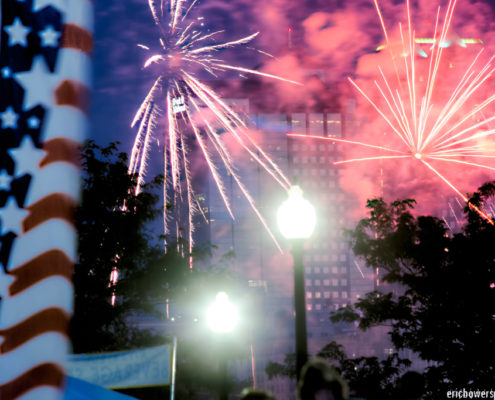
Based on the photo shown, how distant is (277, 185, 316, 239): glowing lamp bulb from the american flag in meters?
2.93

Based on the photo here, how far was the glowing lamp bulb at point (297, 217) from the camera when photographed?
627 cm

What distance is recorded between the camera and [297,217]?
631cm

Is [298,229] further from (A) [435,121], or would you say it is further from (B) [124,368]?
(A) [435,121]

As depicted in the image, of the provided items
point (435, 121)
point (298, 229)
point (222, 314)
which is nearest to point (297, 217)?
point (298, 229)

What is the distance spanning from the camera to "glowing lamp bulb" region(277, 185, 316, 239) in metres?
6.27

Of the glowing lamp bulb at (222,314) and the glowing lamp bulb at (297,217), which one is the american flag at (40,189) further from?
the glowing lamp bulb at (222,314)

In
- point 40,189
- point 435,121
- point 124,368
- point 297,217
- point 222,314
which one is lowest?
point 124,368

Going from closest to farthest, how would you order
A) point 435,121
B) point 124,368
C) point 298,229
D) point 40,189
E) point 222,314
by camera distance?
1. point 40,189
2. point 298,229
3. point 124,368
4. point 222,314
5. point 435,121

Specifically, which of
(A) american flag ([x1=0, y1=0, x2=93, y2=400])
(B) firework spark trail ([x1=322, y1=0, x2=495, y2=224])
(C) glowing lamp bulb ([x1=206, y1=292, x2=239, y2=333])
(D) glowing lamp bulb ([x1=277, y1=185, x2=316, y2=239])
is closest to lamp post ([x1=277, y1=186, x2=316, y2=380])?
(D) glowing lamp bulb ([x1=277, y1=185, x2=316, y2=239])

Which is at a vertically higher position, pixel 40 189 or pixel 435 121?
pixel 435 121

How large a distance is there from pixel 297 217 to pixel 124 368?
468 cm

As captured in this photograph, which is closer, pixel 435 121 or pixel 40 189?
pixel 40 189

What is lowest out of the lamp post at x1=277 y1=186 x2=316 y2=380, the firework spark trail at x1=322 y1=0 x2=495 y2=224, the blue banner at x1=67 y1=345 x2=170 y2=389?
the blue banner at x1=67 y1=345 x2=170 y2=389

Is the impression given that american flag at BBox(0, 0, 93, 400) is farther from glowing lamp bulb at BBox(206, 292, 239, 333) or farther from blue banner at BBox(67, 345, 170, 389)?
glowing lamp bulb at BBox(206, 292, 239, 333)
